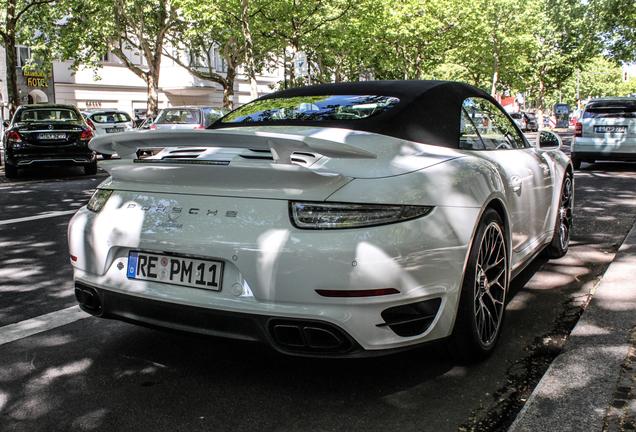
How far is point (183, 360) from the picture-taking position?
10.9ft

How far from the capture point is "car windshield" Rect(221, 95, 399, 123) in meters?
3.53

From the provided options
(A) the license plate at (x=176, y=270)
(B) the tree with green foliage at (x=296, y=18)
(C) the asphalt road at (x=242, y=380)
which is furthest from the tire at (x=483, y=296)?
(B) the tree with green foliage at (x=296, y=18)

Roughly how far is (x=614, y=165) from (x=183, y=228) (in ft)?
50.0

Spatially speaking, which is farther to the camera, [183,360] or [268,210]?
[183,360]

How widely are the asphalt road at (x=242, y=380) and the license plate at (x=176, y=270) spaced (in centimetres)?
26

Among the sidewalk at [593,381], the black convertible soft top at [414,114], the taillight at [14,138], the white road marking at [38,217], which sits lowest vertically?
the white road marking at [38,217]

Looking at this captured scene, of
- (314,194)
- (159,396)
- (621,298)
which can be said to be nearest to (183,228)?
(314,194)

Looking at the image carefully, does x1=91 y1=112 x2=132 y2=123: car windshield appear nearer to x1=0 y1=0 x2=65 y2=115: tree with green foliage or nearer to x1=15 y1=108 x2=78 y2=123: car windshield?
x1=0 y1=0 x2=65 y2=115: tree with green foliage

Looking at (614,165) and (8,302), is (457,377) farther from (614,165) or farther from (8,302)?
(614,165)

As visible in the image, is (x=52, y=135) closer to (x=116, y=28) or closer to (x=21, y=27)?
(x=21, y=27)

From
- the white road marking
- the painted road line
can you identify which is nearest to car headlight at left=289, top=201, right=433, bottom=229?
the painted road line

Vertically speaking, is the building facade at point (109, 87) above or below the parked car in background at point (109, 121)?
above

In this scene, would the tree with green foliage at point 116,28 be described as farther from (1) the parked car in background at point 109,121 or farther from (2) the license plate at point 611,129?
(2) the license plate at point 611,129

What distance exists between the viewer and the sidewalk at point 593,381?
252 cm
